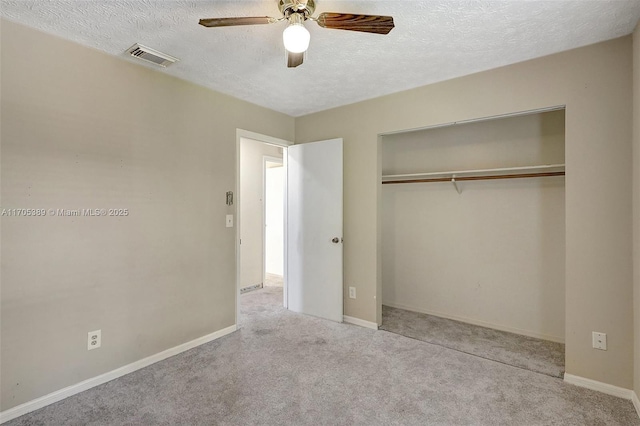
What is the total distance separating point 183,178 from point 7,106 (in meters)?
1.21

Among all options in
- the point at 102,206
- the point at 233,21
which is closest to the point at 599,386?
the point at 233,21

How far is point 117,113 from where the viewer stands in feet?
7.95

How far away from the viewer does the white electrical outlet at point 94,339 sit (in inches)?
89.4

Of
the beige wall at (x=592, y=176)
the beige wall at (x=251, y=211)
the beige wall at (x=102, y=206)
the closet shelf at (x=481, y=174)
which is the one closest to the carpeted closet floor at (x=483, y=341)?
the beige wall at (x=592, y=176)

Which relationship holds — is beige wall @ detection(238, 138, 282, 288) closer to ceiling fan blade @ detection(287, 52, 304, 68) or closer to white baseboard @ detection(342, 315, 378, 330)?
white baseboard @ detection(342, 315, 378, 330)

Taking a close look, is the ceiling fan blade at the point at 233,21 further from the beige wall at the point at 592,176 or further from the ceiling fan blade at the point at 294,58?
the beige wall at the point at 592,176

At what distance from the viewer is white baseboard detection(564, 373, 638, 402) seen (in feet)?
6.93

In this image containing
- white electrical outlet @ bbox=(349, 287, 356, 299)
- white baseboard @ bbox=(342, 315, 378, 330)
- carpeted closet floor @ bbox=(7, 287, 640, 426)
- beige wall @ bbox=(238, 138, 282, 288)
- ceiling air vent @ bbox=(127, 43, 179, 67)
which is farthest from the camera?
beige wall @ bbox=(238, 138, 282, 288)

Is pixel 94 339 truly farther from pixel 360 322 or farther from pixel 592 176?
pixel 592 176

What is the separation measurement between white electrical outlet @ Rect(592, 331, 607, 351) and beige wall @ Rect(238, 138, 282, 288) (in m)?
4.05

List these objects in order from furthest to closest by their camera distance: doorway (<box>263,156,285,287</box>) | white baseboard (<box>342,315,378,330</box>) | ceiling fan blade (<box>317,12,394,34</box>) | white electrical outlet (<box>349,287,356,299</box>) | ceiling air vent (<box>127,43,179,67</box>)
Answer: doorway (<box>263,156,285,287</box>) → white electrical outlet (<box>349,287,356,299</box>) → white baseboard (<box>342,315,378,330</box>) → ceiling air vent (<box>127,43,179,67</box>) → ceiling fan blade (<box>317,12,394,34</box>)

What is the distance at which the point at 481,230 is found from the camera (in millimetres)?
3434

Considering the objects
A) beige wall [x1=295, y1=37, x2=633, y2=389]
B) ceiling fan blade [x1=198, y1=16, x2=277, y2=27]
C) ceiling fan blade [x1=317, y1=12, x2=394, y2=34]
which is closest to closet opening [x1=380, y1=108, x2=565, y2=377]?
beige wall [x1=295, y1=37, x2=633, y2=389]

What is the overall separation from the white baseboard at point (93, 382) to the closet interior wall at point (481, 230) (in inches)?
98.7
